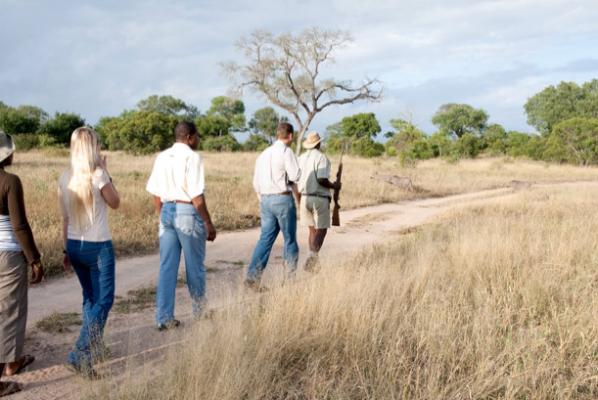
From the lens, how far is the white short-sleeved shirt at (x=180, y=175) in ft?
15.6

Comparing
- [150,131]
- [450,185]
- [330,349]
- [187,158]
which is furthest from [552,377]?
[150,131]

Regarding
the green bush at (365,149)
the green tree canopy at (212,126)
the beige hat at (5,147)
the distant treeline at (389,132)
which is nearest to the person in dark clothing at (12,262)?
the beige hat at (5,147)

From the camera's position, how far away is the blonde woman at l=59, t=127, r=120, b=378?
3.87 metres

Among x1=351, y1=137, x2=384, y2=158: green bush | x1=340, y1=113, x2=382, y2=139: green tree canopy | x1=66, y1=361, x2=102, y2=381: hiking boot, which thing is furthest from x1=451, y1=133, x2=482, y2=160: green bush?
x1=66, y1=361, x2=102, y2=381: hiking boot

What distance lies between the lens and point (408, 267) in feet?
20.2

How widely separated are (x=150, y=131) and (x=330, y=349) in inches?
1374

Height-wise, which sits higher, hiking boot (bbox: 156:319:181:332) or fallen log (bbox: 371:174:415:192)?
fallen log (bbox: 371:174:415:192)

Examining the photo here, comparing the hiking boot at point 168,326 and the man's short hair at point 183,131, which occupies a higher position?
the man's short hair at point 183,131

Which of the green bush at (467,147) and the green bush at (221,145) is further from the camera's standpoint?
the green bush at (221,145)

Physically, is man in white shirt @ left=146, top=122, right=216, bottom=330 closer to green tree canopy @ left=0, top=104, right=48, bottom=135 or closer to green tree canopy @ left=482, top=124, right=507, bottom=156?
green tree canopy @ left=0, top=104, right=48, bottom=135

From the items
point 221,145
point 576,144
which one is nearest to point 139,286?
point 221,145

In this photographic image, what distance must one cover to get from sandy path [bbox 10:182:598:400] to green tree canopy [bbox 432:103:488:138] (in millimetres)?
57946

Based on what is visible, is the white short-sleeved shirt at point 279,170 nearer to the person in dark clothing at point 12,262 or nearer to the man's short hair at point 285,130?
the man's short hair at point 285,130

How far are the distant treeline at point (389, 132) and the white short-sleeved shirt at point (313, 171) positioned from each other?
11543mm
